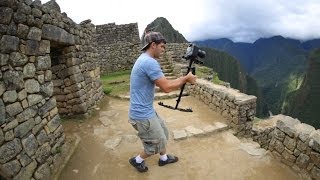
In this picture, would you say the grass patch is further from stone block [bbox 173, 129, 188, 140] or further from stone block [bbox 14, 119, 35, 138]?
stone block [bbox 14, 119, 35, 138]

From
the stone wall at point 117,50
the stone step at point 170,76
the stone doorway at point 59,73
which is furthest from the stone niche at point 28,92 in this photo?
the stone wall at point 117,50

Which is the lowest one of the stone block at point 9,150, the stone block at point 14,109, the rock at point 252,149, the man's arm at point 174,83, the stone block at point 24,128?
the rock at point 252,149

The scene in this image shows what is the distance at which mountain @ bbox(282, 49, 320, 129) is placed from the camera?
102 meters

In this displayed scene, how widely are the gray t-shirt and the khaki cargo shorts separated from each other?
90 millimetres

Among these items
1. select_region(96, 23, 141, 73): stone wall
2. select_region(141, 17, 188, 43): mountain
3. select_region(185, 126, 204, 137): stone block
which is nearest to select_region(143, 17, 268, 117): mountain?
select_region(141, 17, 188, 43): mountain

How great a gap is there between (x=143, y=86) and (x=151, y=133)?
0.78 meters

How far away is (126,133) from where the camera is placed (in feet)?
23.4

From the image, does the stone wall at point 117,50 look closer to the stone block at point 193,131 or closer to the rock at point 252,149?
the stone block at point 193,131

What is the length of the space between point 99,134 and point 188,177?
287 cm

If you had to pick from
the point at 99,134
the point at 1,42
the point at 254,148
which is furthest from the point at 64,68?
the point at 254,148

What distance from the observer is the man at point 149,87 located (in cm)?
422

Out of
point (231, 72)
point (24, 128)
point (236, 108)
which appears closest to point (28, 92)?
point (24, 128)

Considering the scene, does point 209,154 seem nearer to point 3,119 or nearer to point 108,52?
point 3,119

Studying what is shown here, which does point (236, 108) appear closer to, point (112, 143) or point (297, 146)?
point (297, 146)
